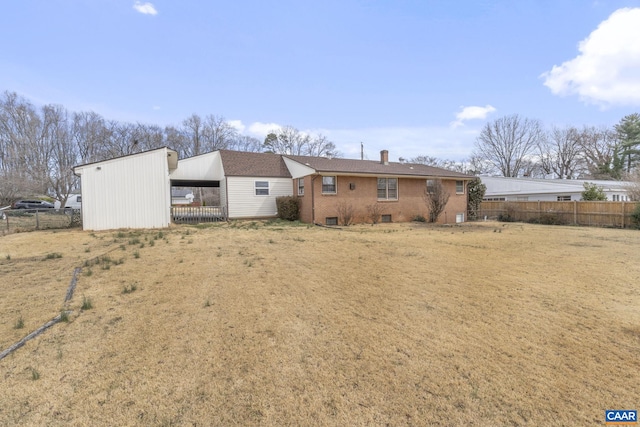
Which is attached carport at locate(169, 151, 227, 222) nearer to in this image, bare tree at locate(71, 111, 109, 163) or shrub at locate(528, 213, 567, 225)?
shrub at locate(528, 213, 567, 225)

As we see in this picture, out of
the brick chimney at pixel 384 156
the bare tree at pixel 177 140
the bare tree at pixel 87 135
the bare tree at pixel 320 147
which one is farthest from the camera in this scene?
the bare tree at pixel 320 147

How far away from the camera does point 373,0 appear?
10672mm

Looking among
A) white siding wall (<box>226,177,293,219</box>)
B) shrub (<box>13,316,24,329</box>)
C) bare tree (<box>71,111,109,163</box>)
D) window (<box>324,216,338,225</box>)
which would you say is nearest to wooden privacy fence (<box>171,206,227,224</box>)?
white siding wall (<box>226,177,293,219</box>)

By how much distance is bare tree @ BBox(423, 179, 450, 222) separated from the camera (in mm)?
16609

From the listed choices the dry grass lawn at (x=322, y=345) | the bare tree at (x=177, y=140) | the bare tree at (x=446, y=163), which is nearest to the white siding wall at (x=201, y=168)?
the dry grass lawn at (x=322, y=345)

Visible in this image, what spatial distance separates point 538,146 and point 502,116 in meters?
6.76

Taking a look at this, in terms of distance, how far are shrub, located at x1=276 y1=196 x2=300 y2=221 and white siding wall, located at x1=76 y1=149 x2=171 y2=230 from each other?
20.0ft

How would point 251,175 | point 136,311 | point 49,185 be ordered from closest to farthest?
point 136,311 → point 251,175 → point 49,185

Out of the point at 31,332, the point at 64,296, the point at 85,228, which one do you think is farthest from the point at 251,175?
the point at 31,332

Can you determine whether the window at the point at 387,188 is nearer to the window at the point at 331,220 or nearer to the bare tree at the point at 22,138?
the window at the point at 331,220

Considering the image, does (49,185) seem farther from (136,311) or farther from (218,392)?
(218,392)

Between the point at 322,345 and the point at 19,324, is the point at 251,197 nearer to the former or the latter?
the point at 19,324

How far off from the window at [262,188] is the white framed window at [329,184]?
4.03m

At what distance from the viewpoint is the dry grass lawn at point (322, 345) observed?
2059 mm
